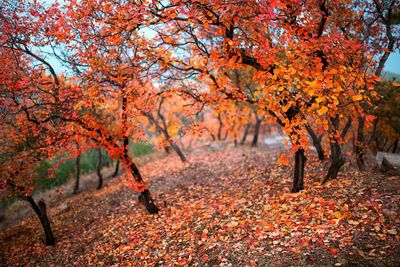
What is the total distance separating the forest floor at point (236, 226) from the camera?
634cm

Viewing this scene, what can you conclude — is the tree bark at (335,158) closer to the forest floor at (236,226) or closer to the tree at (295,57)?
the tree at (295,57)

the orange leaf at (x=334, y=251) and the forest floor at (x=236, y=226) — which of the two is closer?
the orange leaf at (x=334, y=251)

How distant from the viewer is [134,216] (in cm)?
1156

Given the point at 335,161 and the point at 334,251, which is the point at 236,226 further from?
the point at 335,161

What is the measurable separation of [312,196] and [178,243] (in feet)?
13.7

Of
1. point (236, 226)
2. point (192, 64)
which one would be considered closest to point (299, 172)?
point (236, 226)

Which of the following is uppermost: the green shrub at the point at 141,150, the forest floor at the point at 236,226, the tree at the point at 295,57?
the tree at the point at 295,57

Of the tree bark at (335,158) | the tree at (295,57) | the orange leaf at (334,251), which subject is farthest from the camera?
the tree bark at (335,158)

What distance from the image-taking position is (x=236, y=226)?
821 cm

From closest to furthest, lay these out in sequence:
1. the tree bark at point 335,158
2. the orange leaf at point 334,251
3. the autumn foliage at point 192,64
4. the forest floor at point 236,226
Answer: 1. the orange leaf at point 334,251
2. the forest floor at point 236,226
3. the autumn foliage at point 192,64
4. the tree bark at point 335,158

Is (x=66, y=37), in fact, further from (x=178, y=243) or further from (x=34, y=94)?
(x=178, y=243)

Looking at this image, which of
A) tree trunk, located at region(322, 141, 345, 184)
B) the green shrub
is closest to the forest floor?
tree trunk, located at region(322, 141, 345, 184)

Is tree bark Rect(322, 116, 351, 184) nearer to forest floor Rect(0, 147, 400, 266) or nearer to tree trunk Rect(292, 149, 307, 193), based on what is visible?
forest floor Rect(0, 147, 400, 266)

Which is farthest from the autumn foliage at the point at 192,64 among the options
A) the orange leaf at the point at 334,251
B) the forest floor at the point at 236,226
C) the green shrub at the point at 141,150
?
the green shrub at the point at 141,150
